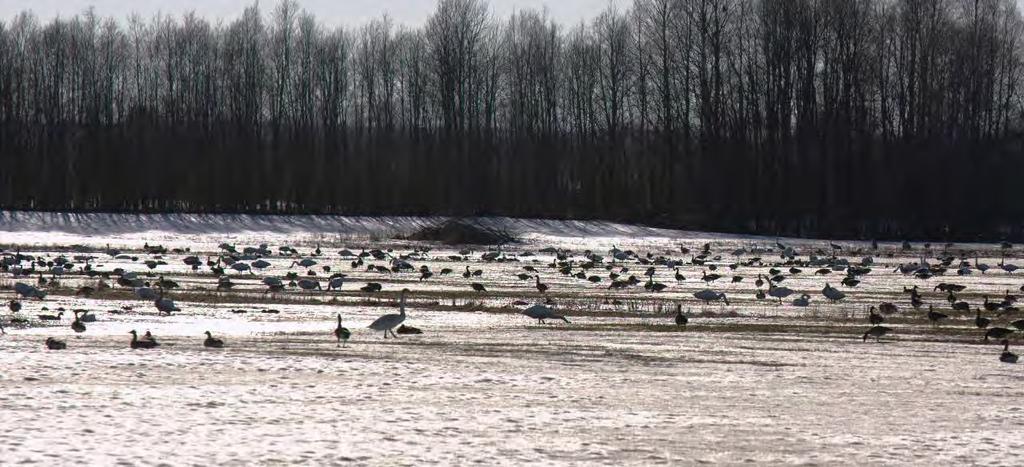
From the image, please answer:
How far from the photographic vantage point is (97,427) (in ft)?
38.2

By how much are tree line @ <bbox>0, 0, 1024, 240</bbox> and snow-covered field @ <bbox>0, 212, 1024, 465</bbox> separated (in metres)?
38.7

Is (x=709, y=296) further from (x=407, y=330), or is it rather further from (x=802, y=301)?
(x=407, y=330)

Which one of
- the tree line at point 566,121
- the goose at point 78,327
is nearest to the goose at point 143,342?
the goose at point 78,327

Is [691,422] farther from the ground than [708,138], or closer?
closer

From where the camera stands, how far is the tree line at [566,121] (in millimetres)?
66500

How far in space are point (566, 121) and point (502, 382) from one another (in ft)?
230

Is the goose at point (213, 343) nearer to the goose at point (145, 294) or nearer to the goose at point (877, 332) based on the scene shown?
the goose at point (145, 294)

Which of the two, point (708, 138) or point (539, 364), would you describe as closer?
point (539, 364)

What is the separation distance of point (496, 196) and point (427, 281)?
4012 cm

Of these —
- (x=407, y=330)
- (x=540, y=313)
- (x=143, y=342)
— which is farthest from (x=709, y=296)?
(x=143, y=342)

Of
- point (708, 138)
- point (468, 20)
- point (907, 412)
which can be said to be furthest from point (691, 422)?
point (468, 20)

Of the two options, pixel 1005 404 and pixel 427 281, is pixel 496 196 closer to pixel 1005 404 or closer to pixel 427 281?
pixel 427 281

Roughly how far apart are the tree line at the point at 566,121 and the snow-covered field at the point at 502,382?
38.7 metres

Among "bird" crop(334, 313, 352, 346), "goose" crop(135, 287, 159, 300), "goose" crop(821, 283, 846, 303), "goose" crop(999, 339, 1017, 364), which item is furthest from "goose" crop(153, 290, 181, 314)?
"goose" crop(999, 339, 1017, 364)
